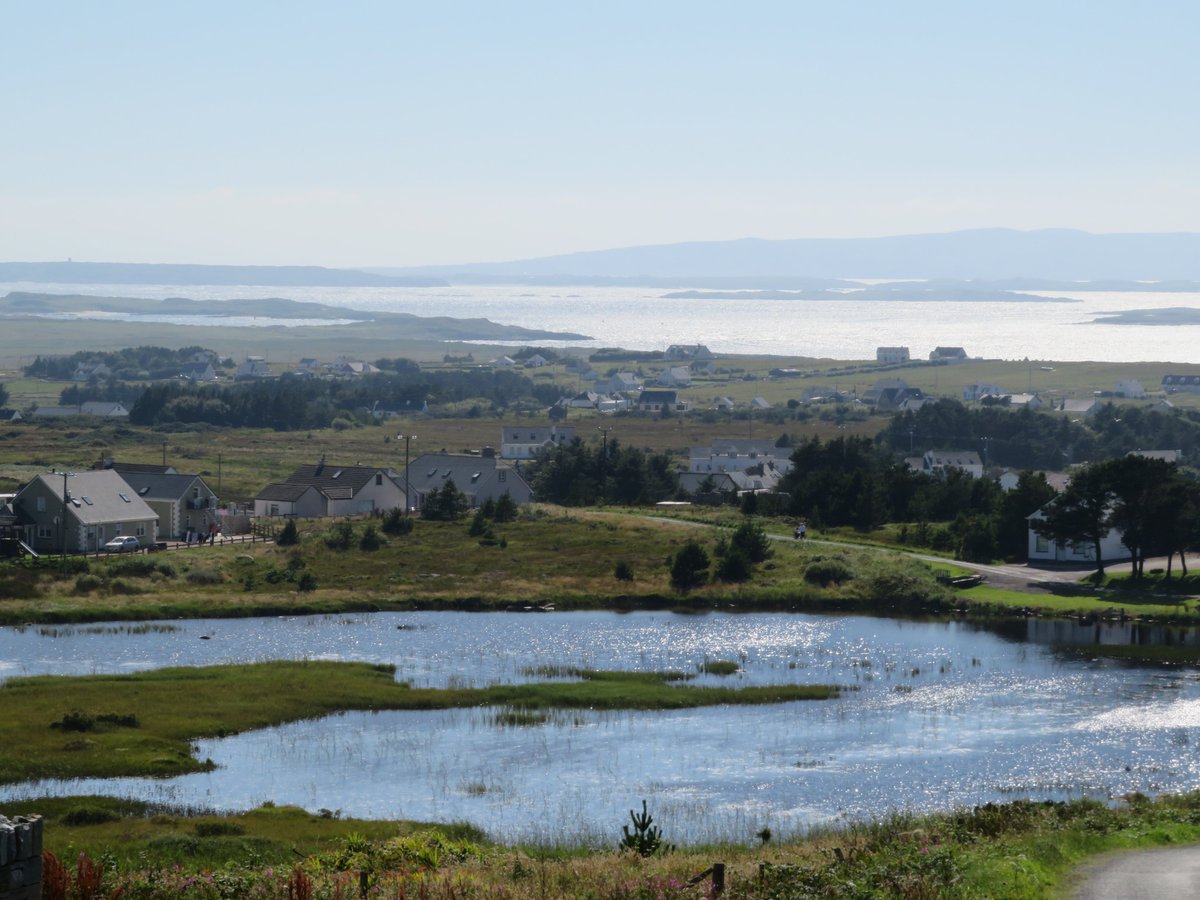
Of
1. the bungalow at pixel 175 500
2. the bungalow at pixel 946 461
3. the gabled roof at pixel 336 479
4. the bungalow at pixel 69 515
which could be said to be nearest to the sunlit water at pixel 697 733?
the bungalow at pixel 69 515

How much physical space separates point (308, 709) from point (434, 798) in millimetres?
9685

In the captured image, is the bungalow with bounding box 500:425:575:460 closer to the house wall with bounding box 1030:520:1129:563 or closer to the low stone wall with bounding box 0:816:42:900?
the house wall with bounding box 1030:520:1129:563

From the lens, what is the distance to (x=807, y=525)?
270ft

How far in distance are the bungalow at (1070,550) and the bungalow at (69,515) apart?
39.2m

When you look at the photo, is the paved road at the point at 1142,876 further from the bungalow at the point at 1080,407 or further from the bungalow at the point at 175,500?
the bungalow at the point at 1080,407

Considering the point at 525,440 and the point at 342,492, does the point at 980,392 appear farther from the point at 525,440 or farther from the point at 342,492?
the point at 342,492

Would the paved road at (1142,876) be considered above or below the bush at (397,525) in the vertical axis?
above

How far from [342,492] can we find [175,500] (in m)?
11.3

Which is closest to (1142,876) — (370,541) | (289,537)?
(370,541)

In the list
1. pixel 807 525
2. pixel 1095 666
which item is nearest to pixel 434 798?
pixel 1095 666

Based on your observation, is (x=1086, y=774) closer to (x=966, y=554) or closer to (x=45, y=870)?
(x=45, y=870)

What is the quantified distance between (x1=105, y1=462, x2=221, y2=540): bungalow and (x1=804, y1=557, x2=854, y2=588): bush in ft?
91.5

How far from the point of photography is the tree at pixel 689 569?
6569cm

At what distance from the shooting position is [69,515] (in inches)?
2717
